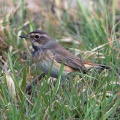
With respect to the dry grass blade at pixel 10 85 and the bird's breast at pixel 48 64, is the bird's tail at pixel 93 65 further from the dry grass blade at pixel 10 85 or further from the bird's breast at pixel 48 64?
the dry grass blade at pixel 10 85

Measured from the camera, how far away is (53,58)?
7.02 meters

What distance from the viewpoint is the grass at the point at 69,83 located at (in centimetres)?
518

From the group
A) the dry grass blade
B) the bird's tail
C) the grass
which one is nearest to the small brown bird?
the bird's tail

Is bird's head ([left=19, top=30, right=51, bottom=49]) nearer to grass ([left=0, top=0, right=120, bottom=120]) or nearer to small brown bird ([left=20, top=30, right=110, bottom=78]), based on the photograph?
small brown bird ([left=20, top=30, right=110, bottom=78])

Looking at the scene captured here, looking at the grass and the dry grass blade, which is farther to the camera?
the dry grass blade

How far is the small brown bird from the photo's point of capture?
6867mm

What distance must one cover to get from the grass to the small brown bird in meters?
0.16

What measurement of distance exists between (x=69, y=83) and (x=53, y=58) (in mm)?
1077

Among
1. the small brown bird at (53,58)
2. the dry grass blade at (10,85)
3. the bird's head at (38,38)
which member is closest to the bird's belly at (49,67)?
the small brown bird at (53,58)

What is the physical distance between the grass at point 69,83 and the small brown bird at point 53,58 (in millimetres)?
156

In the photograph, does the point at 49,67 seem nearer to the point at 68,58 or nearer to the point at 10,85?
the point at 68,58

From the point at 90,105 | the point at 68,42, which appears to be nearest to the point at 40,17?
the point at 68,42

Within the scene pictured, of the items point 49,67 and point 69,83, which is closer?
point 69,83

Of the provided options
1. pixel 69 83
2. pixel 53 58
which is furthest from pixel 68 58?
pixel 69 83
